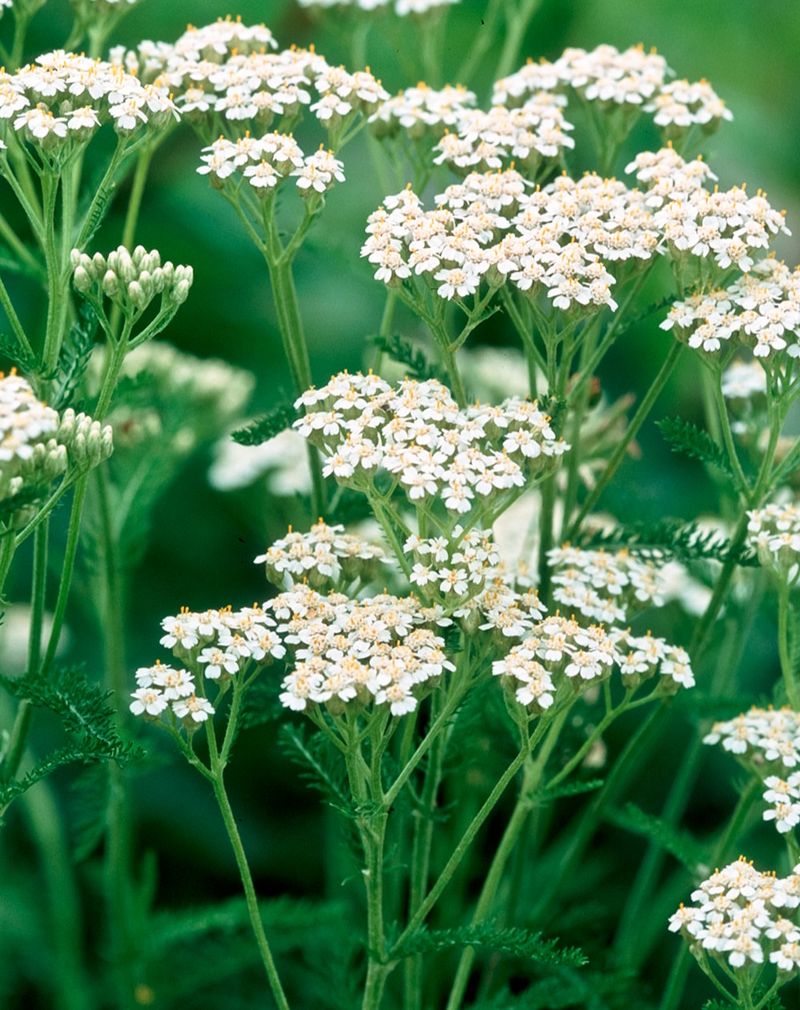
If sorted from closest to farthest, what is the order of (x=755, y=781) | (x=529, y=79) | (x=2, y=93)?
1. (x=2, y=93)
2. (x=755, y=781)
3. (x=529, y=79)

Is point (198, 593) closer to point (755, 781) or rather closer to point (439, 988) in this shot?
point (439, 988)

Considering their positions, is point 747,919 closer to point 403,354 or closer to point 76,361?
point 403,354

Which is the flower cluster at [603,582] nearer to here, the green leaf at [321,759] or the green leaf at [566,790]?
the green leaf at [566,790]

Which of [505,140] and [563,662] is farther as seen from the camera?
[505,140]

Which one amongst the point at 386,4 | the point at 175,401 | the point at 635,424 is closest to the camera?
the point at 635,424

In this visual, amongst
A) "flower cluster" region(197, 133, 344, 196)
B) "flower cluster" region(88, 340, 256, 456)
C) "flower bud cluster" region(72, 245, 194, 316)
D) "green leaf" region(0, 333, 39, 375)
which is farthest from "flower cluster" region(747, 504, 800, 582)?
"flower cluster" region(88, 340, 256, 456)

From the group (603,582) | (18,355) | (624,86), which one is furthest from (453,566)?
(624,86)

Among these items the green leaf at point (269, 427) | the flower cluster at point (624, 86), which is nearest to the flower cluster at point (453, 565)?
the green leaf at point (269, 427)

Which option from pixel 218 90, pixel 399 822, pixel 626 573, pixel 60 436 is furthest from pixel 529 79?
pixel 399 822
